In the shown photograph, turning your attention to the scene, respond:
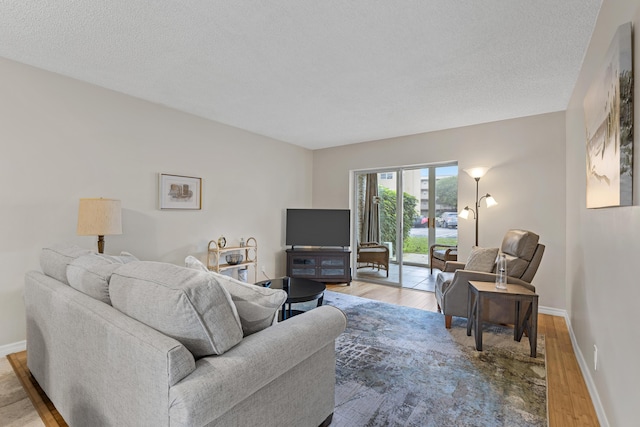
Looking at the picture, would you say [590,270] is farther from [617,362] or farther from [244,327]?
[244,327]

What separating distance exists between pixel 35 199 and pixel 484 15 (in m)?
3.89

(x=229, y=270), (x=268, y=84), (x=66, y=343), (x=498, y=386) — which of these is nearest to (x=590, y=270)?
(x=498, y=386)

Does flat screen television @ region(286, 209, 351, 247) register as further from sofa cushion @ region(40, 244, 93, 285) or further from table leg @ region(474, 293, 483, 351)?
sofa cushion @ region(40, 244, 93, 285)

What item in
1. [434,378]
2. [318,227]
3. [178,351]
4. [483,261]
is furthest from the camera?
[318,227]

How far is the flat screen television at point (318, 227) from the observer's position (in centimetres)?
532

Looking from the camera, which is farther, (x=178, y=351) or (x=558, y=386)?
(x=558, y=386)

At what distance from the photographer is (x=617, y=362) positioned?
4.96 ft

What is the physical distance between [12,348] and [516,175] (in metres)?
5.72

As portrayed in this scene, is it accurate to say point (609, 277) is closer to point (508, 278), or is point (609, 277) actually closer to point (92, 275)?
point (508, 278)

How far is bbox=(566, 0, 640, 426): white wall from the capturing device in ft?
4.26

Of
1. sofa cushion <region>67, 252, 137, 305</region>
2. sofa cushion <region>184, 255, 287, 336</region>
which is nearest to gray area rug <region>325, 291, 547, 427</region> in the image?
sofa cushion <region>184, 255, 287, 336</region>

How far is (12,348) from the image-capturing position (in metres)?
2.64

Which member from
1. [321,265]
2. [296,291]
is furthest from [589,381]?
[321,265]

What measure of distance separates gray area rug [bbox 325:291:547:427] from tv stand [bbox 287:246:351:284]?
5.91 feet
